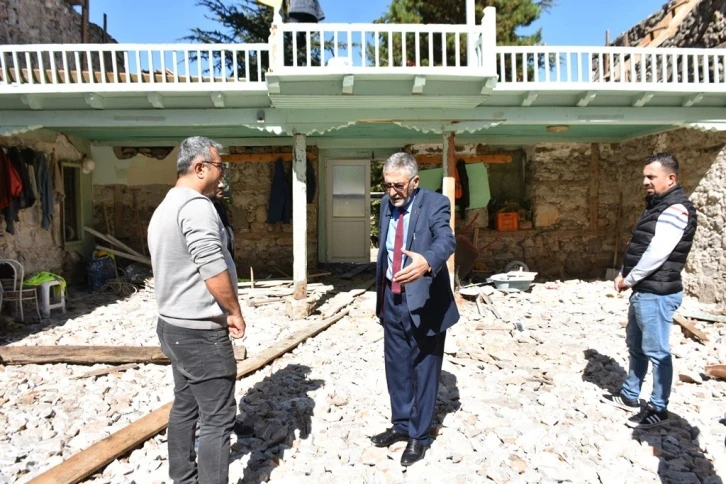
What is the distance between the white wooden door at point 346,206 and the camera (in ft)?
35.6

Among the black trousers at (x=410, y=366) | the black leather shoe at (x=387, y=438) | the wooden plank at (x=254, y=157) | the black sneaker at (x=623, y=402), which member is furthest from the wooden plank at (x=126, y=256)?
the black sneaker at (x=623, y=402)

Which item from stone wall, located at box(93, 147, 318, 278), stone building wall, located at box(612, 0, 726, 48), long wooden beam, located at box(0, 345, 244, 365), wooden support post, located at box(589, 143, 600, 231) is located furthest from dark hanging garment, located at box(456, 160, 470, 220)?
long wooden beam, located at box(0, 345, 244, 365)

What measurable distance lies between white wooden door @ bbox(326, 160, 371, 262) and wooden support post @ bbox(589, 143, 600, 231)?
179 inches

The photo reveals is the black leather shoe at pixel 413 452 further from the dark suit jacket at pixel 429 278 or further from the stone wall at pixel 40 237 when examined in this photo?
the stone wall at pixel 40 237

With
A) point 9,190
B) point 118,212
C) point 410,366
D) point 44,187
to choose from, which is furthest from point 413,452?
point 118,212

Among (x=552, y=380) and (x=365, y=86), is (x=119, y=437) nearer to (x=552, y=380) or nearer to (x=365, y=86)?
(x=552, y=380)

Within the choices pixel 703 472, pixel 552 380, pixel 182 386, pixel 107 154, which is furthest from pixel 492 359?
pixel 107 154

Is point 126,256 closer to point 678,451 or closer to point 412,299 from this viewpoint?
point 412,299

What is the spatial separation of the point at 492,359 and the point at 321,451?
7.80 ft

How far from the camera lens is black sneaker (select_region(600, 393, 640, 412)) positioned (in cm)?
368

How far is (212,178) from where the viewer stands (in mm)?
2383

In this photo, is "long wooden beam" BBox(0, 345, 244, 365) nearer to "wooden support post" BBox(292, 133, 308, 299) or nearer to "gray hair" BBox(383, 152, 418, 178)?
"wooden support post" BBox(292, 133, 308, 299)

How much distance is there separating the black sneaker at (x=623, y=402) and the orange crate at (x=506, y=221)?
5.79 meters

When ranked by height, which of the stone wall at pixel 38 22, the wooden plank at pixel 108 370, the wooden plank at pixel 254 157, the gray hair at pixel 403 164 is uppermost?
the stone wall at pixel 38 22
